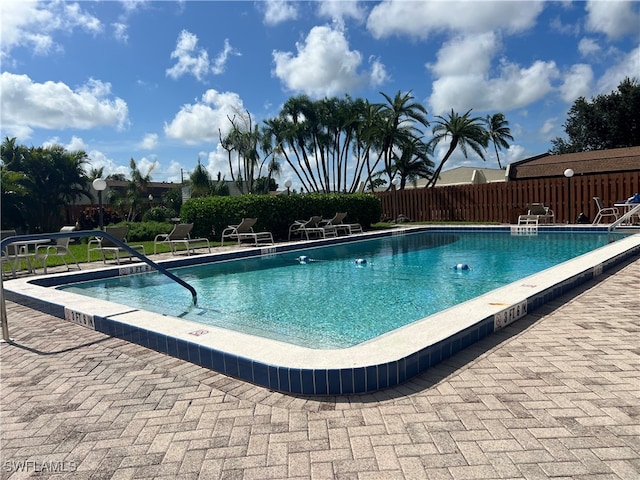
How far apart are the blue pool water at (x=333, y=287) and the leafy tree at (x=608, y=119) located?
2912 cm

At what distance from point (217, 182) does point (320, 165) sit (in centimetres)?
971

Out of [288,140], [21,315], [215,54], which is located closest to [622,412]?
[21,315]

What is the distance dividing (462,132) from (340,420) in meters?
27.2

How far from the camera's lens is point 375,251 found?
1270 cm

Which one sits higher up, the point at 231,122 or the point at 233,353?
the point at 231,122

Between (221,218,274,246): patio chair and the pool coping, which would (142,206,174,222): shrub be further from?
the pool coping

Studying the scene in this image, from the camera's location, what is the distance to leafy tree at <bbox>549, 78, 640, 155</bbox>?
3509 centimetres

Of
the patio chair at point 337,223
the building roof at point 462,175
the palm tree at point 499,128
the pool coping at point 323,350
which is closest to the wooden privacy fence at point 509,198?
the patio chair at point 337,223

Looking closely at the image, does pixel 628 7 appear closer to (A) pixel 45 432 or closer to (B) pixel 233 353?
(B) pixel 233 353

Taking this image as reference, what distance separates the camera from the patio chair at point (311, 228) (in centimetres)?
1530

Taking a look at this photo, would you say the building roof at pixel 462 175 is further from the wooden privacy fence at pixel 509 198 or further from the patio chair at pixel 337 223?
the patio chair at pixel 337 223

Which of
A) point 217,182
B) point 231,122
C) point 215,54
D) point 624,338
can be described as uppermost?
point 231,122

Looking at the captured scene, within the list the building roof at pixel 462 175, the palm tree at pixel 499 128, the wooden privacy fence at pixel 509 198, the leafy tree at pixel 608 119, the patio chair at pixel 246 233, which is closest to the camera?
the patio chair at pixel 246 233

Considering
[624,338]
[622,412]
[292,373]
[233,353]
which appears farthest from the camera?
[624,338]
